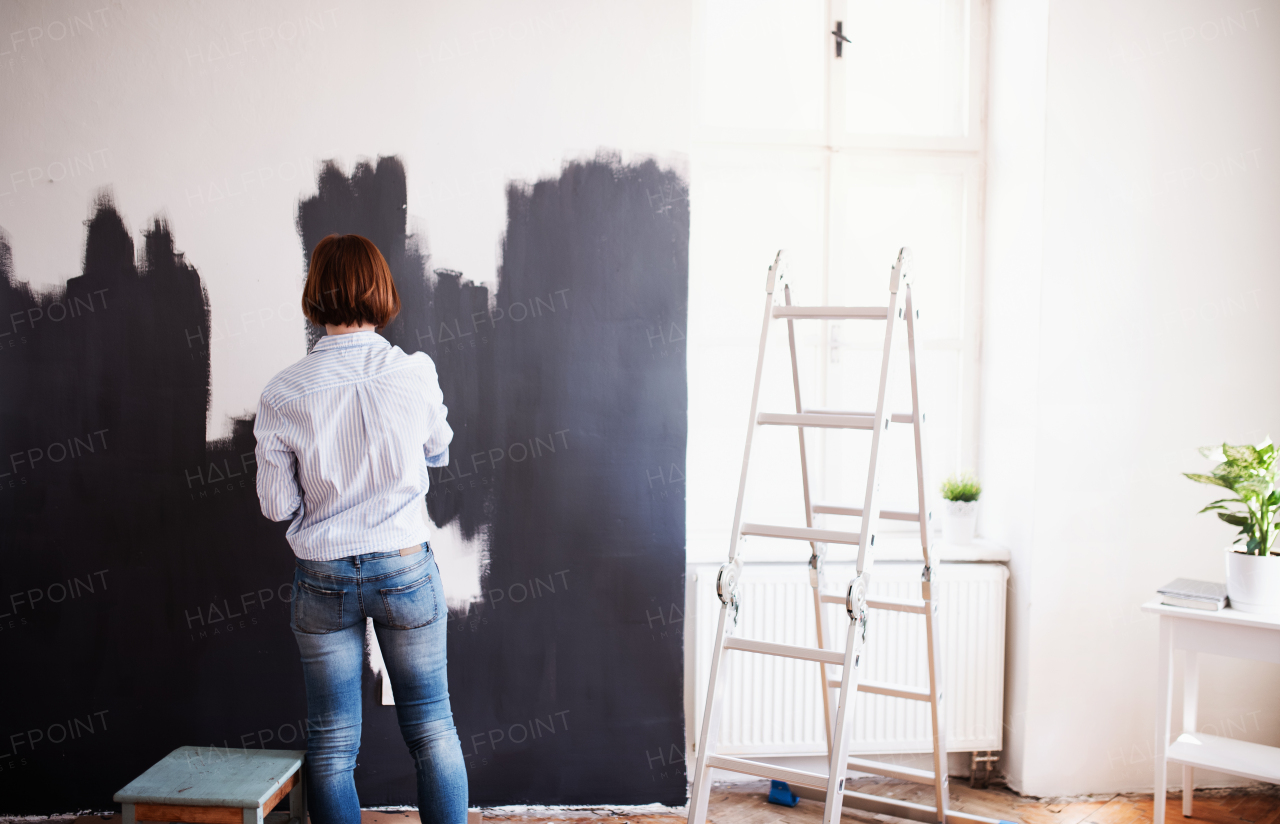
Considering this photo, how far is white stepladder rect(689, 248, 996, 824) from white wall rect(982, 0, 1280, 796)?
1.98 ft

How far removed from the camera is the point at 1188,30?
2.45 meters

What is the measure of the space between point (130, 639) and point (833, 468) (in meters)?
2.21

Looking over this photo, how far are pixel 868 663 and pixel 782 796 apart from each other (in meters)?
0.48

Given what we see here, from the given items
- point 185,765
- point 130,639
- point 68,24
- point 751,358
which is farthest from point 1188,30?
point 130,639

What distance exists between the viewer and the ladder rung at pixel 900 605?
2043 millimetres

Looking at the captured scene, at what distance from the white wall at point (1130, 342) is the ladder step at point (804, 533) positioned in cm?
99

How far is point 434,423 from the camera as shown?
5.71 ft

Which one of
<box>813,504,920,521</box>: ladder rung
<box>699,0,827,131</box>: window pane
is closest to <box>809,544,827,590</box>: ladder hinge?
<box>813,504,920,521</box>: ladder rung

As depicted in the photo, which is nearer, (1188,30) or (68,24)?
(68,24)

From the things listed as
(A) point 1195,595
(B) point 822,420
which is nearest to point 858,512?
(B) point 822,420

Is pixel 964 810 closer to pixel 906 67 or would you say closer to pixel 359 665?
pixel 359 665

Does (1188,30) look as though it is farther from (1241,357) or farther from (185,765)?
(185,765)

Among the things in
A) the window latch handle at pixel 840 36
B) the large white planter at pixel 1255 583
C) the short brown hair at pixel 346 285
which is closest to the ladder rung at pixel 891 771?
the large white planter at pixel 1255 583

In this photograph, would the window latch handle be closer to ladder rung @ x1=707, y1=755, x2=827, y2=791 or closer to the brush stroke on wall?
the brush stroke on wall
